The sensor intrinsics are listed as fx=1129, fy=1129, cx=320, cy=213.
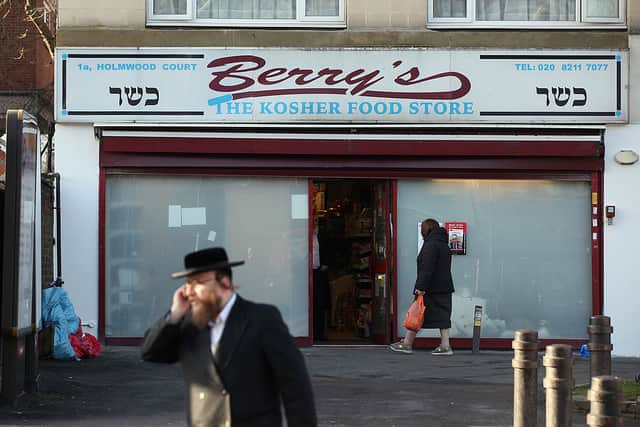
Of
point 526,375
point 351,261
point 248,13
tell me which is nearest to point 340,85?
point 248,13

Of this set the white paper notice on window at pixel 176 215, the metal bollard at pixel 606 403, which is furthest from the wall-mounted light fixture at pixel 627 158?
the metal bollard at pixel 606 403

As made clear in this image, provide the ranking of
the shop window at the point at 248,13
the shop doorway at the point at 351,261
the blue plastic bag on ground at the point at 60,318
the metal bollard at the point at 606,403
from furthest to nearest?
the shop doorway at the point at 351,261
the shop window at the point at 248,13
the blue plastic bag on ground at the point at 60,318
the metal bollard at the point at 606,403

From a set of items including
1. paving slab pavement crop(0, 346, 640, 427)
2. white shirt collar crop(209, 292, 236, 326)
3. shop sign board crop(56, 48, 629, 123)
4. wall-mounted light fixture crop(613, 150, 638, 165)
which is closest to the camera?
white shirt collar crop(209, 292, 236, 326)

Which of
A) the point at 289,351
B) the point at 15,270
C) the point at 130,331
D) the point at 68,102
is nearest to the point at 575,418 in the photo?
the point at 15,270

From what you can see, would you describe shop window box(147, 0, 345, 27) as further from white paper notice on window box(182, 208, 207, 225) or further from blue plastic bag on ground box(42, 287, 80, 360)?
blue plastic bag on ground box(42, 287, 80, 360)

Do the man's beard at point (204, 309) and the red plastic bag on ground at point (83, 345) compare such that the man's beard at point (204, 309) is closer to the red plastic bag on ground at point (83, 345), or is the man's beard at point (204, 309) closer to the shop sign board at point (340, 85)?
the red plastic bag on ground at point (83, 345)

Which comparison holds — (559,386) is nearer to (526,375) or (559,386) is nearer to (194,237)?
(526,375)

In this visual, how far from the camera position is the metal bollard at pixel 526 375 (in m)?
8.70

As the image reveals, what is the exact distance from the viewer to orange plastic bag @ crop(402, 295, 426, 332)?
1474 cm

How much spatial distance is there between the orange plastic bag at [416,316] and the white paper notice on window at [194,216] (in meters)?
3.16

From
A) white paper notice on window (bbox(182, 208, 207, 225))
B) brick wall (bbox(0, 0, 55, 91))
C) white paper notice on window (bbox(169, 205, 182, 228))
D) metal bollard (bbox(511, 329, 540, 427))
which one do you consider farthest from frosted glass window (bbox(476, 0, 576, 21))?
brick wall (bbox(0, 0, 55, 91))

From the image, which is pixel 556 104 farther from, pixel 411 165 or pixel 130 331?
pixel 130 331

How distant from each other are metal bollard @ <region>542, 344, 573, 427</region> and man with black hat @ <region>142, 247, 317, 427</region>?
3675 mm

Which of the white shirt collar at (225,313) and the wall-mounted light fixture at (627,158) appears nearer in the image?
the white shirt collar at (225,313)
